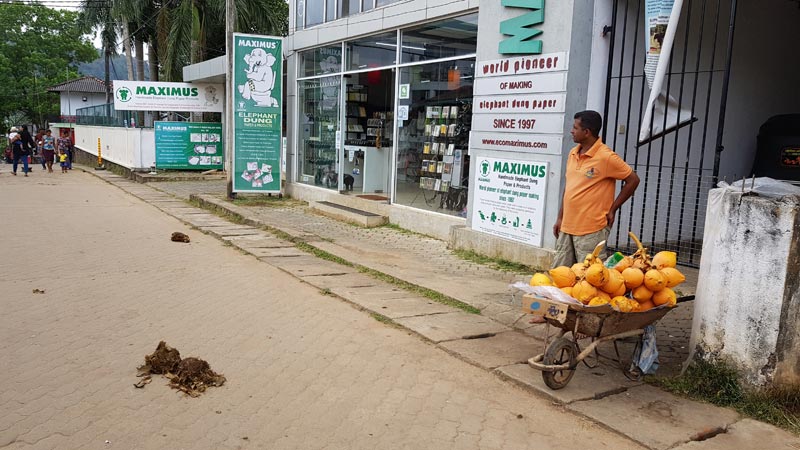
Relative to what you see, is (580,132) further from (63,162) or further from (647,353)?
(63,162)

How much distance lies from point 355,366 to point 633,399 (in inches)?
75.4

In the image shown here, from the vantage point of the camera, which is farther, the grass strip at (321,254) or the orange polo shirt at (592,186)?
the grass strip at (321,254)

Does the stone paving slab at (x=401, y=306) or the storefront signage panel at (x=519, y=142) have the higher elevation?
the storefront signage panel at (x=519, y=142)

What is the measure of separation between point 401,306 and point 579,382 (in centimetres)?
220

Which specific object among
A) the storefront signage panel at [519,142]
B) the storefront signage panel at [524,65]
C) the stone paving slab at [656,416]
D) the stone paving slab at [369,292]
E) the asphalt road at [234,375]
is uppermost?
the storefront signage panel at [524,65]

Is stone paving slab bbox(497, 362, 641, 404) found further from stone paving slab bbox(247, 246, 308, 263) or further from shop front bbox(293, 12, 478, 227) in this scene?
shop front bbox(293, 12, 478, 227)

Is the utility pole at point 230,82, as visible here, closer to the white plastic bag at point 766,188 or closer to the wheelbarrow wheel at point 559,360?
the wheelbarrow wheel at point 559,360

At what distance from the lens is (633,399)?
398 cm

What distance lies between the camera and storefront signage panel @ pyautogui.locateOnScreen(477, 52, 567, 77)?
702 centimetres

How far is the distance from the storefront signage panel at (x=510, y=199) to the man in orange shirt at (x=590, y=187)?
2.32m

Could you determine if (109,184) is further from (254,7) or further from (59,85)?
(59,85)

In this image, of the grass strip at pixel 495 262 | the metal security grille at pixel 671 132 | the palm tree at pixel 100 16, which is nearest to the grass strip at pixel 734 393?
the metal security grille at pixel 671 132

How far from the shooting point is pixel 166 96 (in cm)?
1950

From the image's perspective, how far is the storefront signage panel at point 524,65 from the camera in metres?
7.02
